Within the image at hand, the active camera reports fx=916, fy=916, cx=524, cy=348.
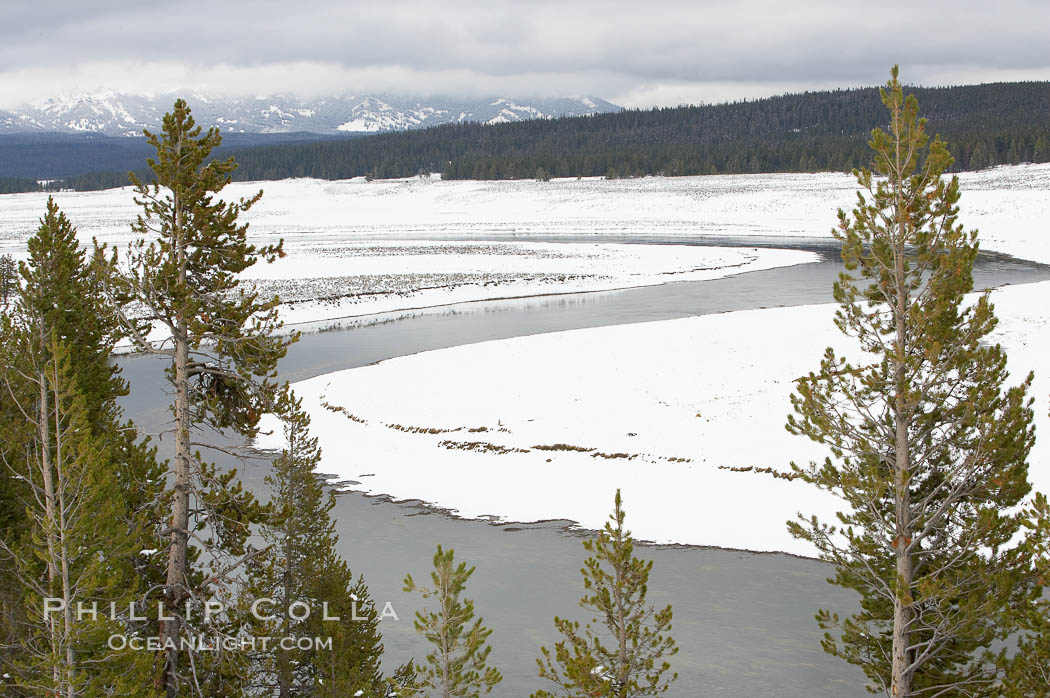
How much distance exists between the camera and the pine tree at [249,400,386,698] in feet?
39.5

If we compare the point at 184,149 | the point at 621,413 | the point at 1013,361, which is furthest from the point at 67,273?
the point at 1013,361

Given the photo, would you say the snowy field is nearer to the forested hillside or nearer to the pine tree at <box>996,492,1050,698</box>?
the forested hillside

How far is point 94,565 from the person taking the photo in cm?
914

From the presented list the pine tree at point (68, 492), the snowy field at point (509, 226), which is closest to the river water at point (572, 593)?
the pine tree at point (68, 492)

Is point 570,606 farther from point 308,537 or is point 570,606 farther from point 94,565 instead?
point 94,565

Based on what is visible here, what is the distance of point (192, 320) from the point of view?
1025cm

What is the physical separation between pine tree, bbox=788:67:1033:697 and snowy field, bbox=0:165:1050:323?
129 feet

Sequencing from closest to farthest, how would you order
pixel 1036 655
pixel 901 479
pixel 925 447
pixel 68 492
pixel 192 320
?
pixel 1036 655 → pixel 68 492 → pixel 901 479 → pixel 192 320 → pixel 925 447

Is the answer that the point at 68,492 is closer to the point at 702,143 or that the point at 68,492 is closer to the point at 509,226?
the point at 509,226

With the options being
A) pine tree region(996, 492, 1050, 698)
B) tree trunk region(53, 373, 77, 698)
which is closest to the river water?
tree trunk region(53, 373, 77, 698)

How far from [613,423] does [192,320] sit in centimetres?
1743

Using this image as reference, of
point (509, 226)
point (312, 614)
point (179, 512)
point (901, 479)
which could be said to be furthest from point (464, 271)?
point (901, 479)

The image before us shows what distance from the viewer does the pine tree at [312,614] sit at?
12047 mm

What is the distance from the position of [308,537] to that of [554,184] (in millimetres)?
126652
